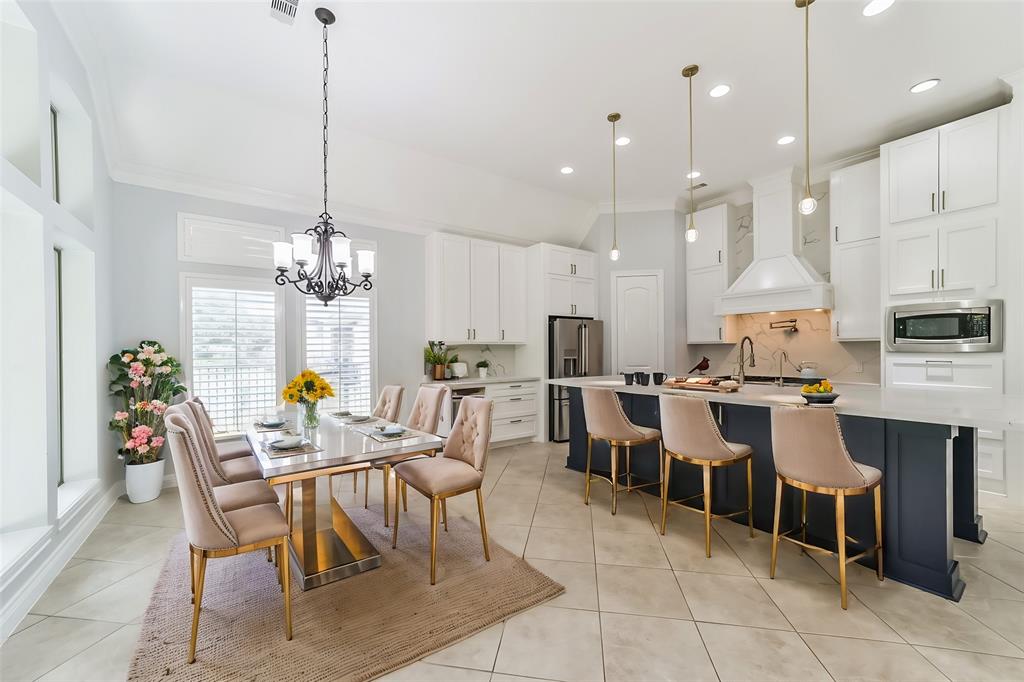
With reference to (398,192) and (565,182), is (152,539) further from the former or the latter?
(565,182)

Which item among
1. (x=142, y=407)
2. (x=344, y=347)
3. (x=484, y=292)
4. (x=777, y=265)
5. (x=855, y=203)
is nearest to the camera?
(x=142, y=407)

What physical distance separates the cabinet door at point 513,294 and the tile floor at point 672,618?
301cm

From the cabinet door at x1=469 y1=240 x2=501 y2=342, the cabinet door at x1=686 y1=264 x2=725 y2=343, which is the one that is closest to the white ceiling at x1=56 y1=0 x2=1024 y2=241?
the cabinet door at x1=469 y1=240 x2=501 y2=342

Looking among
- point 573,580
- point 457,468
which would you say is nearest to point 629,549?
point 573,580

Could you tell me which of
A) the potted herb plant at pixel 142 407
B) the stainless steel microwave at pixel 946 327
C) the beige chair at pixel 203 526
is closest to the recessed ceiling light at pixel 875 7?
the stainless steel microwave at pixel 946 327

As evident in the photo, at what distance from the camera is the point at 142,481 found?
343 cm

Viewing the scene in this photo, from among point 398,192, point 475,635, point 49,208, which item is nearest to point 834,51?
point 398,192

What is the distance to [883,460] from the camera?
2.29 m

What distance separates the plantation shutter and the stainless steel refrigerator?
3086 millimetres

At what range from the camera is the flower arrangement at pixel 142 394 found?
3.36 m

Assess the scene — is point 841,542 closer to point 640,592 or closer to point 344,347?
point 640,592

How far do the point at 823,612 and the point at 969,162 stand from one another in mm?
3756

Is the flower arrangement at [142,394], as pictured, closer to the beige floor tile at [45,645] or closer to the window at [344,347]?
the window at [344,347]

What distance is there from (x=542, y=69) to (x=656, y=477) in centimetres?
324
